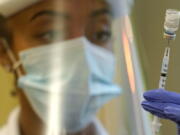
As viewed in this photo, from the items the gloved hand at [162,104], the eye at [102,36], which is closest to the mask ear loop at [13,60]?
the eye at [102,36]

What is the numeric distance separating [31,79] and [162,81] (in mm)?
299

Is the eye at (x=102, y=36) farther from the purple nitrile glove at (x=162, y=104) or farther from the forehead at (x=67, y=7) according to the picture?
the purple nitrile glove at (x=162, y=104)

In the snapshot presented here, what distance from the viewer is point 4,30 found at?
0.58 metres

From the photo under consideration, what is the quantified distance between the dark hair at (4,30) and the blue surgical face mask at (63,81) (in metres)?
0.03

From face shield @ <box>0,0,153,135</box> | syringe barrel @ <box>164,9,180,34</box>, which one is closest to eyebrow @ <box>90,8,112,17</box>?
face shield @ <box>0,0,153,135</box>

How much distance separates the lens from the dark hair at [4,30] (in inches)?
22.5

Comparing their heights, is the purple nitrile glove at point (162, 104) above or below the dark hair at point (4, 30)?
below

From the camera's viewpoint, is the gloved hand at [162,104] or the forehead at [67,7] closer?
the forehead at [67,7]

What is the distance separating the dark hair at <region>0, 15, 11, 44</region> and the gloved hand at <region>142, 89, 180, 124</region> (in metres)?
0.31

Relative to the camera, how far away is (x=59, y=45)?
0.59 meters

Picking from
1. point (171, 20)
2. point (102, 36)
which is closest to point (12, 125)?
point (102, 36)

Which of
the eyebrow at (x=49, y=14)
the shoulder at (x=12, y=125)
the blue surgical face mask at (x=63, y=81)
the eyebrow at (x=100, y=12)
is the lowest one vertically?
the shoulder at (x=12, y=125)

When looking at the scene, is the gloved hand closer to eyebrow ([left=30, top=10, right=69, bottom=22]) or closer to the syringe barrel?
the syringe barrel

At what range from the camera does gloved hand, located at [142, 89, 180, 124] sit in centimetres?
72
